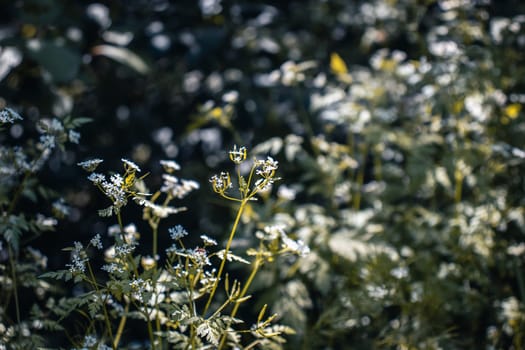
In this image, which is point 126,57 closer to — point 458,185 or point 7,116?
point 7,116

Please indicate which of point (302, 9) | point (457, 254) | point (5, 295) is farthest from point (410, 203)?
point (5, 295)

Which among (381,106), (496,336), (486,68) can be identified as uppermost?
(486,68)

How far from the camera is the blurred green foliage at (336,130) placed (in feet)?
5.28

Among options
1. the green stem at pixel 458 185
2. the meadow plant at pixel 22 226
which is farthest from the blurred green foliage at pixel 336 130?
the meadow plant at pixel 22 226

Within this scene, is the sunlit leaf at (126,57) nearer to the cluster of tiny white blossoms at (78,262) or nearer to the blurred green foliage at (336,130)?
the blurred green foliage at (336,130)

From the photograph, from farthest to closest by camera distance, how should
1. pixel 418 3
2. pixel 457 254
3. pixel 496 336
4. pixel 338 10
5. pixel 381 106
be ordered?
pixel 338 10, pixel 418 3, pixel 381 106, pixel 457 254, pixel 496 336

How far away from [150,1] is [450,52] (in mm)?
1345

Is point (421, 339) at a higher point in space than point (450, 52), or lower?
lower

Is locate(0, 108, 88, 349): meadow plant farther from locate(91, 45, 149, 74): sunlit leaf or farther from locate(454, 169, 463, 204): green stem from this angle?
locate(454, 169, 463, 204): green stem

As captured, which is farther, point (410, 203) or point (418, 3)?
point (418, 3)

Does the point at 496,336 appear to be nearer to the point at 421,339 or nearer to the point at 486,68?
the point at 421,339

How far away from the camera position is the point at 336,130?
7.63ft

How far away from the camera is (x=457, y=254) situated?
5.59ft

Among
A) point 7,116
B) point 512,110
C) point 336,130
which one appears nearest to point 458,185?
point 512,110
